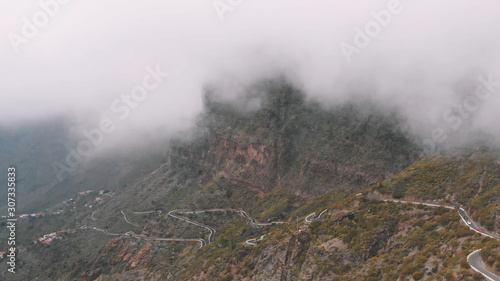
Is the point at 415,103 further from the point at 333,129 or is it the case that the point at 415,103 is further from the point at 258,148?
the point at 258,148

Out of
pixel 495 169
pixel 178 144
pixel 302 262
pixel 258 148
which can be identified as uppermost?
pixel 178 144

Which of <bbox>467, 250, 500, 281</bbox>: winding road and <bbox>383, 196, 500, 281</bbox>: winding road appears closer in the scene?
A: <bbox>467, 250, 500, 281</bbox>: winding road

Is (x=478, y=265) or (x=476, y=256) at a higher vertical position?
(x=478, y=265)

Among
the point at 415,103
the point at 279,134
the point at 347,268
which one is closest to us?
the point at 347,268

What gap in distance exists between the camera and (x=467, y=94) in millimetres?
88688

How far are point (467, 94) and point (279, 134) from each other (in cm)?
5808

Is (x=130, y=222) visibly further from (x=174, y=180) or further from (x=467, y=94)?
(x=467, y=94)

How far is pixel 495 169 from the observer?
65.6 meters

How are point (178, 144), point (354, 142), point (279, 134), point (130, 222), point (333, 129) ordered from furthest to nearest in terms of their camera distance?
point (178, 144) → point (130, 222) → point (279, 134) → point (333, 129) → point (354, 142)

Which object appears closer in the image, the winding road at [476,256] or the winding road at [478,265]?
the winding road at [478,265]

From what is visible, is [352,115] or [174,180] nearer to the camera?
[352,115]

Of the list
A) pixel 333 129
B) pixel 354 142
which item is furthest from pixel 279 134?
pixel 354 142

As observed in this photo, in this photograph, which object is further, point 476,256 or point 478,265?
point 476,256

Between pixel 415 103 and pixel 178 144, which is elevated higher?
pixel 178 144
